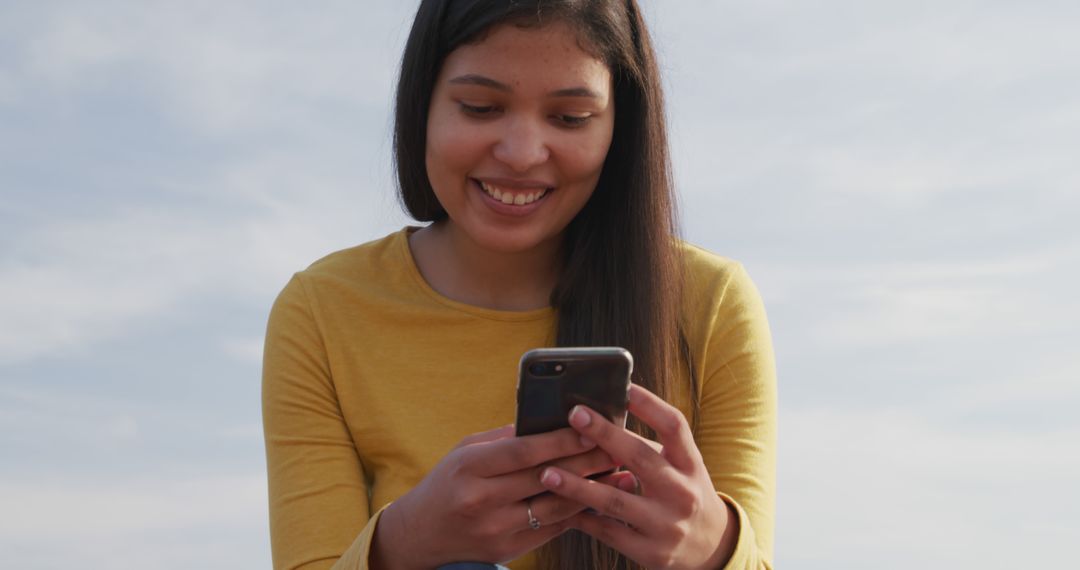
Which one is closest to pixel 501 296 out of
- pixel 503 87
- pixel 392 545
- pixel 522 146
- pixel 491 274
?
pixel 491 274

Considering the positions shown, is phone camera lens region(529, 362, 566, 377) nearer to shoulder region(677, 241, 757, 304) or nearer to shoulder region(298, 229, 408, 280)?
shoulder region(677, 241, 757, 304)

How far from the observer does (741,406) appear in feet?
14.0

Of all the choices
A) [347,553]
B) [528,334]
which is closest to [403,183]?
[528,334]

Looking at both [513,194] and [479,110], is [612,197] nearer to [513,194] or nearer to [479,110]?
[513,194]

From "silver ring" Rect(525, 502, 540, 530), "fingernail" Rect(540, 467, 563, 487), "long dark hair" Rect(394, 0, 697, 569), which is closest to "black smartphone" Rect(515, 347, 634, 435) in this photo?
"fingernail" Rect(540, 467, 563, 487)

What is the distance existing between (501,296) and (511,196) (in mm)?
494

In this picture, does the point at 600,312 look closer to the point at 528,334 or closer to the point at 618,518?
the point at 528,334

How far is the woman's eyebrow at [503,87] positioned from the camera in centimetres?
400

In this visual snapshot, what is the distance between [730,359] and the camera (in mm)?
4328

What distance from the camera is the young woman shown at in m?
4.05

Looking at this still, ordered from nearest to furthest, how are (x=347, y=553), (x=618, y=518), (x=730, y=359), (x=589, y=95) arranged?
1. (x=618, y=518)
2. (x=347, y=553)
3. (x=589, y=95)
4. (x=730, y=359)

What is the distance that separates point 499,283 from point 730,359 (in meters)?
0.83

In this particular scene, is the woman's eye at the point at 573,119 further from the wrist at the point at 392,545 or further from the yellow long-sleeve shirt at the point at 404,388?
the wrist at the point at 392,545

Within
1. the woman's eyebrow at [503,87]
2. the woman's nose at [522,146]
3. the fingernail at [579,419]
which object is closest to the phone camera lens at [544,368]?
the fingernail at [579,419]
